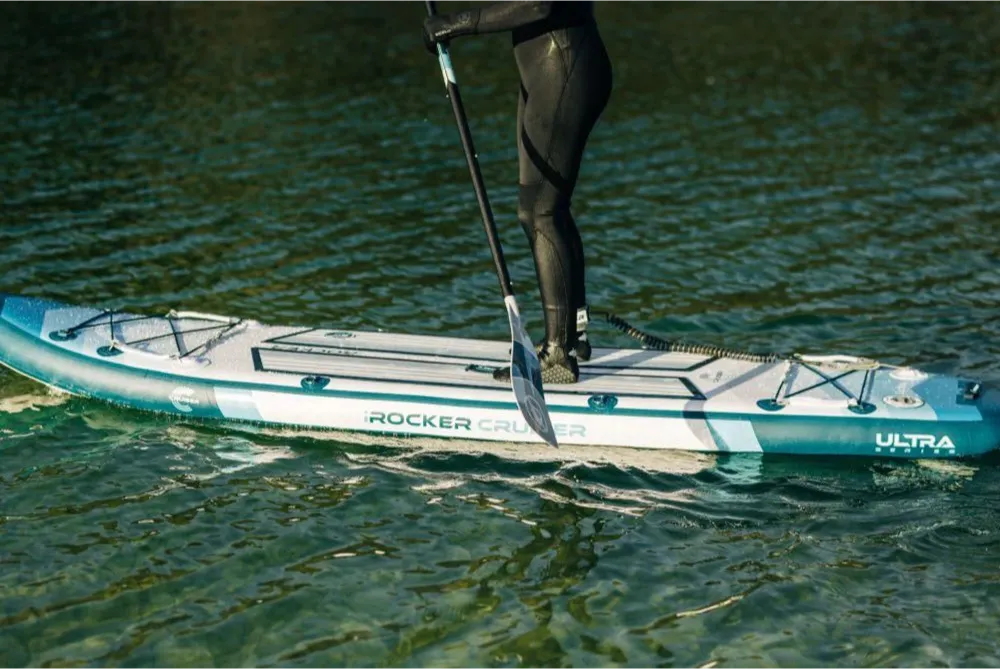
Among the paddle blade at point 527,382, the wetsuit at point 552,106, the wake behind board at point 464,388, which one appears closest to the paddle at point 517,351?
the paddle blade at point 527,382

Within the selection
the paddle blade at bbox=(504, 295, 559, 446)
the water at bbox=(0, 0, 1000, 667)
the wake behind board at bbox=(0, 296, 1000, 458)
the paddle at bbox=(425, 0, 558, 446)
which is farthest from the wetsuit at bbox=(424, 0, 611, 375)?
the water at bbox=(0, 0, 1000, 667)

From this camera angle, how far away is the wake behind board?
334 inches

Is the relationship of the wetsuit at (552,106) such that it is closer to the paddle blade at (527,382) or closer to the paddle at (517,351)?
the paddle at (517,351)

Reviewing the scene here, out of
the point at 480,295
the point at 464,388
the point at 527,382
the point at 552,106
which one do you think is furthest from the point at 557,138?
the point at 480,295

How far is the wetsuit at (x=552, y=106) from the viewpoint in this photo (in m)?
8.17

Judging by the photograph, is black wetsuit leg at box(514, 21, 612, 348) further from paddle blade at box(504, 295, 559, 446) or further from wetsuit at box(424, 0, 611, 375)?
paddle blade at box(504, 295, 559, 446)

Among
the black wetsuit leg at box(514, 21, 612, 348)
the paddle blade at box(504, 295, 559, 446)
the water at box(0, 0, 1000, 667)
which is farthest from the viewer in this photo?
the black wetsuit leg at box(514, 21, 612, 348)

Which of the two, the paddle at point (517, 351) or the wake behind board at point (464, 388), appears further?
the wake behind board at point (464, 388)

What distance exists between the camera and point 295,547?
25.1 feet

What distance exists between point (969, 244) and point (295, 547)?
7.91 meters

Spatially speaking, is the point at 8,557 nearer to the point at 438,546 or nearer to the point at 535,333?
the point at 438,546

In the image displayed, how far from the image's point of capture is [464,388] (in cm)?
894

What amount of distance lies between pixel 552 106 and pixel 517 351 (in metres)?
1.49

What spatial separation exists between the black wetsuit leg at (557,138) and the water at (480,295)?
3.56 ft
